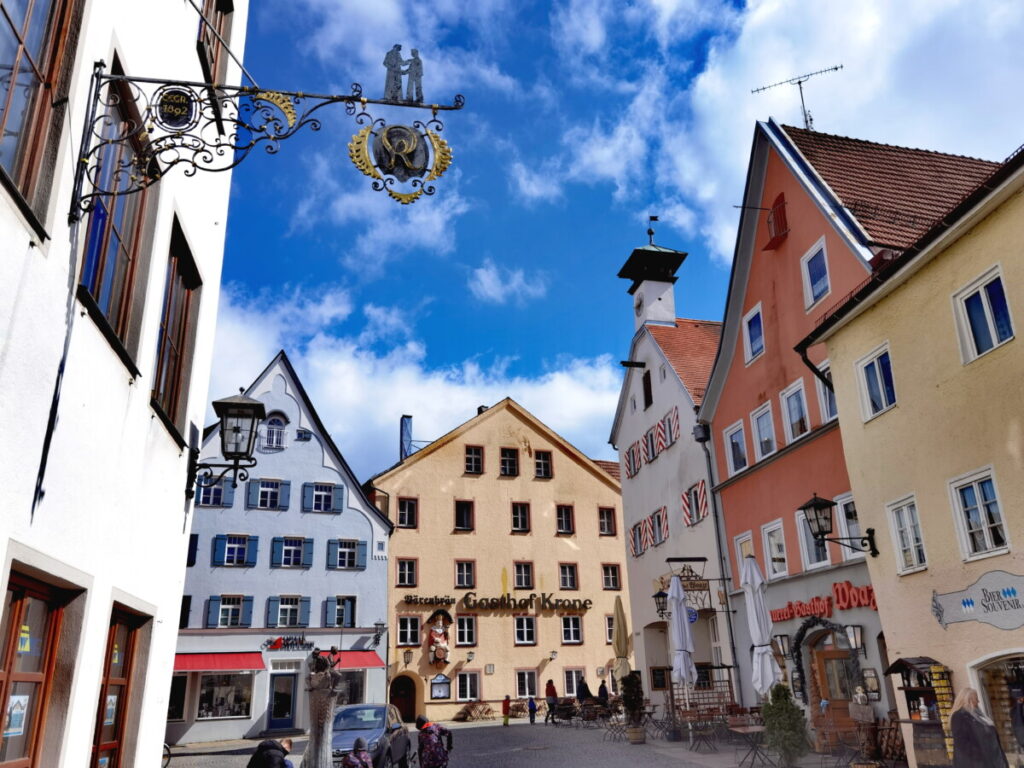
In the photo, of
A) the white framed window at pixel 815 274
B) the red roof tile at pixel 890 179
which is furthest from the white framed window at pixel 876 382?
the white framed window at pixel 815 274

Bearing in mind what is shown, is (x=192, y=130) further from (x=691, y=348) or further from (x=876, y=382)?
(x=691, y=348)

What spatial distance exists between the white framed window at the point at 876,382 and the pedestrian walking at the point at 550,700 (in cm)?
1931

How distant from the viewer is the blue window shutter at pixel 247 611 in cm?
3116

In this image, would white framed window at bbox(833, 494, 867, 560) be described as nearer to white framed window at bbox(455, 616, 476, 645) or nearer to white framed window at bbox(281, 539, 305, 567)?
white framed window at bbox(455, 616, 476, 645)

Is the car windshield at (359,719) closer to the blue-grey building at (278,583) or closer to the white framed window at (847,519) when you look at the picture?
the white framed window at (847,519)

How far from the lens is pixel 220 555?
31625 millimetres

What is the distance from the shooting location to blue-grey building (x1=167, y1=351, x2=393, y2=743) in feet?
99.2

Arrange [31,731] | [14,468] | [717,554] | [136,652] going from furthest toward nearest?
1. [717,554]
2. [136,652]
3. [31,731]
4. [14,468]

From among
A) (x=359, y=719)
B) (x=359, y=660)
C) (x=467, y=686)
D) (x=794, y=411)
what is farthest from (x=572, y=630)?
(x=359, y=719)

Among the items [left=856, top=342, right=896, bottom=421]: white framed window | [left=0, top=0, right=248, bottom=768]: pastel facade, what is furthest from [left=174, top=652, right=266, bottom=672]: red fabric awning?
[left=856, top=342, right=896, bottom=421]: white framed window

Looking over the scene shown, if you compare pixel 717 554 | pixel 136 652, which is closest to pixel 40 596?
pixel 136 652

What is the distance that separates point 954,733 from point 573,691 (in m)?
29.0

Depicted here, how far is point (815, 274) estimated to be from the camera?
731 inches

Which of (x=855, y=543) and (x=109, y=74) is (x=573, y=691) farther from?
(x=109, y=74)
